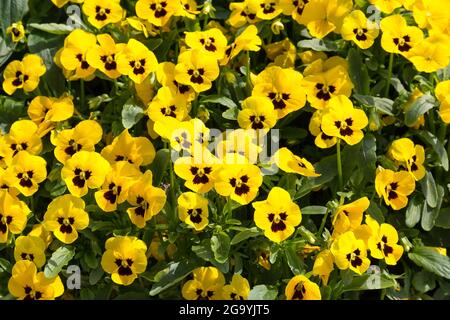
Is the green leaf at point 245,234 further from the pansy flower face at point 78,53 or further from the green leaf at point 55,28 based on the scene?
the green leaf at point 55,28

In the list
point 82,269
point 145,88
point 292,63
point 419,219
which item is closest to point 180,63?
point 145,88

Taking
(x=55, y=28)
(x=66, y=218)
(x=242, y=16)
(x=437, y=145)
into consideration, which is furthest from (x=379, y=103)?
(x=55, y=28)

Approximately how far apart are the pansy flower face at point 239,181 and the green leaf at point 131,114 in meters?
0.51

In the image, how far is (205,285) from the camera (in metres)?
3.17

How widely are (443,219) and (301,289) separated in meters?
0.75

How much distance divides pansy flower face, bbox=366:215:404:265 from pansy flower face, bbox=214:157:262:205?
1.37 feet

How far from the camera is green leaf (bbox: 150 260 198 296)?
125 inches

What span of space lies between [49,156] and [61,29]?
1.88ft

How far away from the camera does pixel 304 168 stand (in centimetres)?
324

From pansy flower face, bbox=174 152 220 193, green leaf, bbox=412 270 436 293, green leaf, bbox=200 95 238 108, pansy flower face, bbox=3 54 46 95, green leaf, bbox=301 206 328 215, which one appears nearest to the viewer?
pansy flower face, bbox=174 152 220 193

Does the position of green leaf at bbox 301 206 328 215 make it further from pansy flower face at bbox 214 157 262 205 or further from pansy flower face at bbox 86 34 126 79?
pansy flower face at bbox 86 34 126 79

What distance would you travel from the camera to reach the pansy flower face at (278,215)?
3088mm

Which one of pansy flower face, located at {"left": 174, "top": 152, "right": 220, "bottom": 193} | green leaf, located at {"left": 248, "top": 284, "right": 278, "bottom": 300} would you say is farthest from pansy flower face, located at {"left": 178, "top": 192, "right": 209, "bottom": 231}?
green leaf, located at {"left": 248, "top": 284, "right": 278, "bottom": 300}

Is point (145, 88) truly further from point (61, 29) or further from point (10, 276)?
point (10, 276)
